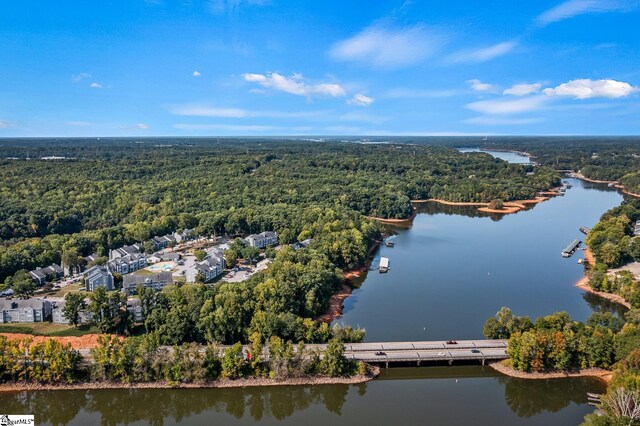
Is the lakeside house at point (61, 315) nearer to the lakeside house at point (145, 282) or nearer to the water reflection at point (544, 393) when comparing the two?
the lakeside house at point (145, 282)

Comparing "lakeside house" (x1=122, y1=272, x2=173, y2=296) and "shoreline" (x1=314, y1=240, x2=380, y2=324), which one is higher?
"lakeside house" (x1=122, y1=272, x2=173, y2=296)

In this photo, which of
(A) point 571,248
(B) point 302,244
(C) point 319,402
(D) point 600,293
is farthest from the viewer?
(A) point 571,248

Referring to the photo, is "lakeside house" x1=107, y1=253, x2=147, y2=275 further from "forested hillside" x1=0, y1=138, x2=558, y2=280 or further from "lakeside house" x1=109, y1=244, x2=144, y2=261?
"forested hillside" x1=0, y1=138, x2=558, y2=280

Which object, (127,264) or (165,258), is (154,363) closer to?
(127,264)

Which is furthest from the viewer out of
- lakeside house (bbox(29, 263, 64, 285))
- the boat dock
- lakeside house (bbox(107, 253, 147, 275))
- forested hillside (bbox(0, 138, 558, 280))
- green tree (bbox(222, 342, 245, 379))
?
the boat dock

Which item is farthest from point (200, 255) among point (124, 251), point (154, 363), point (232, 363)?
point (232, 363)

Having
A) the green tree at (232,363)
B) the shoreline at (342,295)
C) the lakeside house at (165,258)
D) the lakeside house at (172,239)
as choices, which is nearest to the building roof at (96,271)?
the lakeside house at (165,258)

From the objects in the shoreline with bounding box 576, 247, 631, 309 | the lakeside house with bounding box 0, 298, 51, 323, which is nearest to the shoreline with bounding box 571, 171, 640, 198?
the shoreline with bounding box 576, 247, 631, 309
